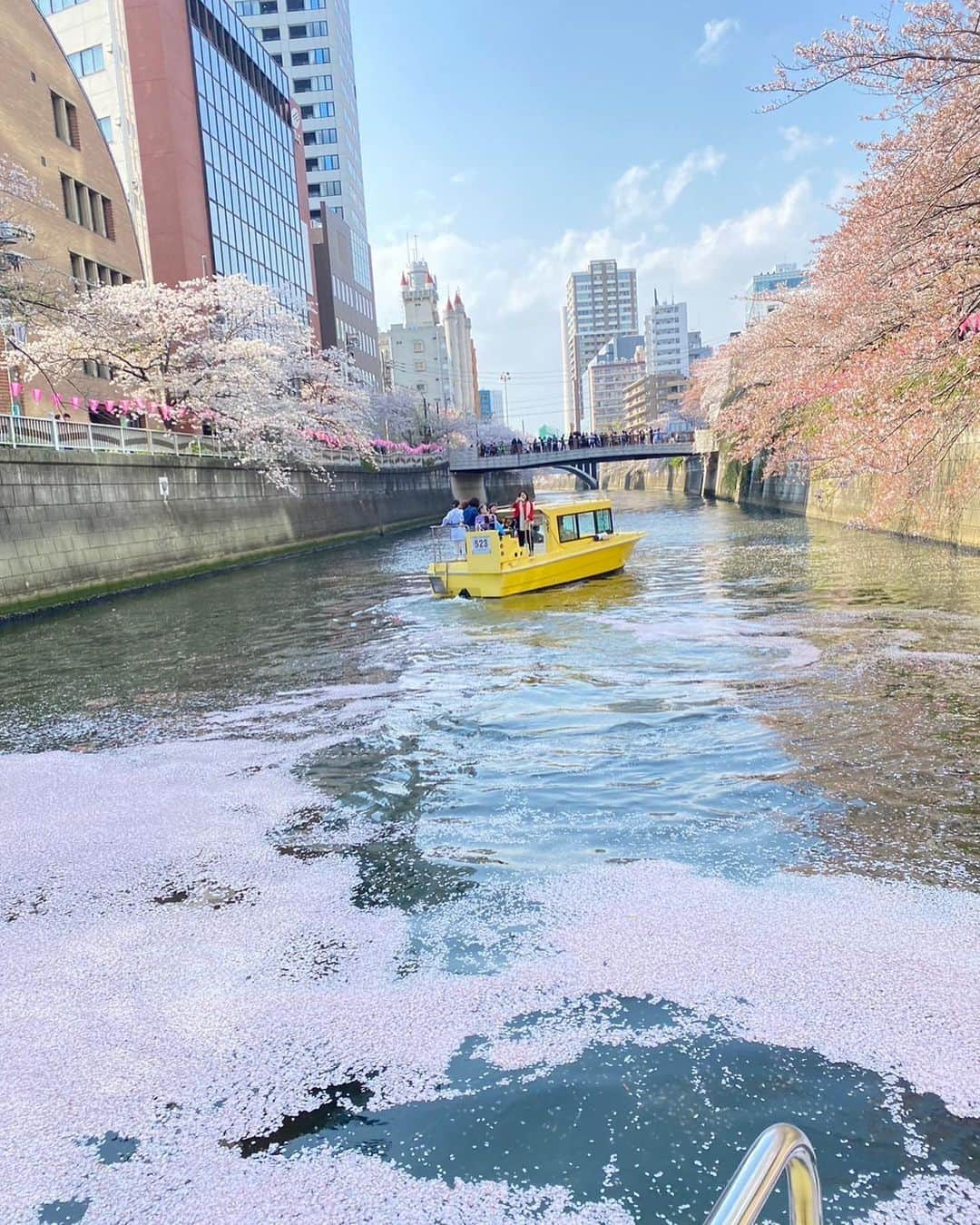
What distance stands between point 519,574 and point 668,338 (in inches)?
6343

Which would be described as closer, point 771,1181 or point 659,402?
point 771,1181

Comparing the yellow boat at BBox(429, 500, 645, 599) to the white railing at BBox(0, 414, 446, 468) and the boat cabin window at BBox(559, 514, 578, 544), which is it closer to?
the boat cabin window at BBox(559, 514, 578, 544)

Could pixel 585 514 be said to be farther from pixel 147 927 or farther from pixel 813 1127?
pixel 813 1127

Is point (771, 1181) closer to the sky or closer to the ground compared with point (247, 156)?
closer to the ground

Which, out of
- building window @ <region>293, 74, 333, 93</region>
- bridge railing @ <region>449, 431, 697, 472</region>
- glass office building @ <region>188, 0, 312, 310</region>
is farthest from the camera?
building window @ <region>293, 74, 333, 93</region>

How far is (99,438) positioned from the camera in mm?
24500

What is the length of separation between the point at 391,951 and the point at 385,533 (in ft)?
153

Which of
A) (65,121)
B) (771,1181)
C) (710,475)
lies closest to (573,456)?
(710,475)

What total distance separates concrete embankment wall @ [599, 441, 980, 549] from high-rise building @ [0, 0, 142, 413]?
23574 mm

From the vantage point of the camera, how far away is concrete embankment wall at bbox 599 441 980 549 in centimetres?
1877

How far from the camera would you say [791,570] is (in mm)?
20953

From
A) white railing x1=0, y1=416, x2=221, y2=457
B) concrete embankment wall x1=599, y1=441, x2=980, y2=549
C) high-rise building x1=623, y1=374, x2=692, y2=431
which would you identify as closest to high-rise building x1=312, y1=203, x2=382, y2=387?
concrete embankment wall x1=599, y1=441, x2=980, y2=549

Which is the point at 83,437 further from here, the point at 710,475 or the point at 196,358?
the point at 710,475

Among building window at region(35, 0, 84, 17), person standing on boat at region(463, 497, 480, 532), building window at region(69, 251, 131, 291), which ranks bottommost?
person standing on boat at region(463, 497, 480, 532)
